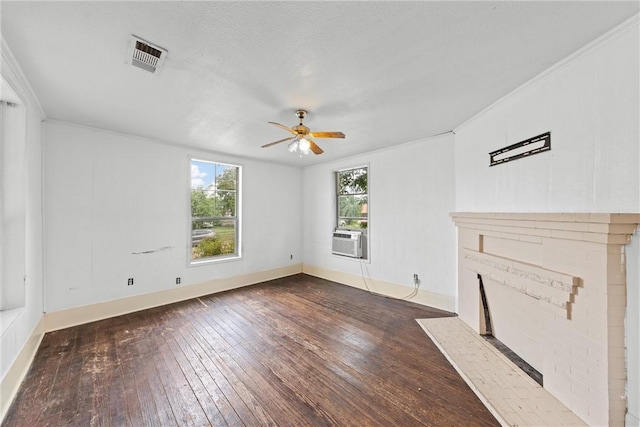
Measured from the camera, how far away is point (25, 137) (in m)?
2.28

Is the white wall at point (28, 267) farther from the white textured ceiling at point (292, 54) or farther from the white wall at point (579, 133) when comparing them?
the white wall at point (579, 133)

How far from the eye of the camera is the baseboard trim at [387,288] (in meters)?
3.55

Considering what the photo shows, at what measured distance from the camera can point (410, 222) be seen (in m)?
3.97

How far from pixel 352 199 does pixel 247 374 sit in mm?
3618

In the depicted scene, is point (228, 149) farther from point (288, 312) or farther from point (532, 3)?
point (532, 3)

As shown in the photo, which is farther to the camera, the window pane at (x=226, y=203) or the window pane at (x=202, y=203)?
the window pane at (x=226, y=203)

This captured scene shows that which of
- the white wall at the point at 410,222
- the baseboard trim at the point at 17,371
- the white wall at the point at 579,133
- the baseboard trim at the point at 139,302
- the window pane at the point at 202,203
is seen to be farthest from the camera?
the window pane at the point at 202,203

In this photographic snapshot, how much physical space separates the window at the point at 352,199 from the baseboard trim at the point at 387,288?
1046mm

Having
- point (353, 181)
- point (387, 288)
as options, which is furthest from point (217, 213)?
point (387, 288)

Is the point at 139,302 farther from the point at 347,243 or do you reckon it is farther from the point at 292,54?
the point at 292,54

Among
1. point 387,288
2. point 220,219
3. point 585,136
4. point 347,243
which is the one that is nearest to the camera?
point 585,136

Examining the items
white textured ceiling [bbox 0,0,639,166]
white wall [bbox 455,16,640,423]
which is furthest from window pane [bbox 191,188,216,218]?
white wall [bbox 455,16,640,423]

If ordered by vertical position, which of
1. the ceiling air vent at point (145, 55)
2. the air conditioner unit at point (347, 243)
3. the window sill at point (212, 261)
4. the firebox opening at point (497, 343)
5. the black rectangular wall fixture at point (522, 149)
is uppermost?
the ceiling air vent at point (145, 55)

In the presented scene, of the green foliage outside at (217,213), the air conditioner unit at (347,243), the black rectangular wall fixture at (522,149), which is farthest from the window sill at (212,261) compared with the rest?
the black rectangular wall fixture at (522,149)
